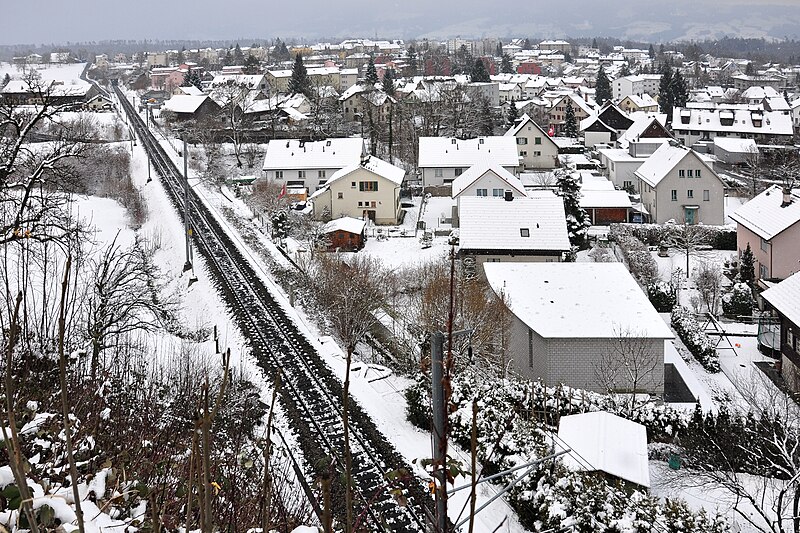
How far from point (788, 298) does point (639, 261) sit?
312 inches

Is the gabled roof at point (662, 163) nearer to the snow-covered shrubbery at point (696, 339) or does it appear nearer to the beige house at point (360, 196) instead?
the beige house at point (360, 196)

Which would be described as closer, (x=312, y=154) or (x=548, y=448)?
(x=548, y=448)

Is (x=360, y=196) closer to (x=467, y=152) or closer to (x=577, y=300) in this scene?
(x=467, y=152)

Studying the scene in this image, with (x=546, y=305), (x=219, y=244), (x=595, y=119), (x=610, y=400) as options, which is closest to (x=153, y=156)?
(x=219, y=244)

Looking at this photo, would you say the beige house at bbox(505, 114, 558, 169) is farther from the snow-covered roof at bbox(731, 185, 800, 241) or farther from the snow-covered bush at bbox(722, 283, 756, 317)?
the snow-covered bush at bbox(722, 283, 756, 317)

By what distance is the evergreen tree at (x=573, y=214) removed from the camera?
89.8 ft

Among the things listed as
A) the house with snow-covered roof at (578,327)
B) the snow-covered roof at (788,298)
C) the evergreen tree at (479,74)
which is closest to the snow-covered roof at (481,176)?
the house with snow-covered roof at (578,327)

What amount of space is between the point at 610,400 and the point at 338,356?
6.18 meters

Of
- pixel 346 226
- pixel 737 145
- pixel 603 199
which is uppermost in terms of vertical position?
pixel 737 145

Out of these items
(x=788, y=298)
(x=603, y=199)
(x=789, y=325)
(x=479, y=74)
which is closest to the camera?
(x=789, y=325)

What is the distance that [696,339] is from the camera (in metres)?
17.4

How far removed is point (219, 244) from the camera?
26875 mm

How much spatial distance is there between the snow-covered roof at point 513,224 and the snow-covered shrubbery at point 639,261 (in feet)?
8.24

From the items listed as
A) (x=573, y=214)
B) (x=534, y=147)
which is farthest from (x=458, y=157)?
(x=573, y=214)
